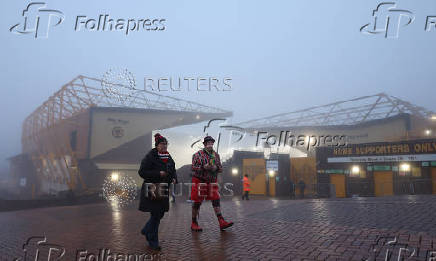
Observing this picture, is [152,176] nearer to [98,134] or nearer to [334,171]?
[334,171]

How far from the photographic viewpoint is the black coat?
4.22 m

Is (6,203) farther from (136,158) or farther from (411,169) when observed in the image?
(411,169)

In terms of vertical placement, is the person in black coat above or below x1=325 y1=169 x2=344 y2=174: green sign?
below

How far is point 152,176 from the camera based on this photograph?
4246 mm

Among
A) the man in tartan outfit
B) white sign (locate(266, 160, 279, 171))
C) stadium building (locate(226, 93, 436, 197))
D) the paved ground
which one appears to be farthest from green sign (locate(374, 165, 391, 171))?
the man in tartan outfit

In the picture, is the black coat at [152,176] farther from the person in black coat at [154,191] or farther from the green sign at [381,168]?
the green sign at [381,168]

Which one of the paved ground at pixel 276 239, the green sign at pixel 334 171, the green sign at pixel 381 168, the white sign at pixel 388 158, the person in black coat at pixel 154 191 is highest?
the white sign at pixel 388 158

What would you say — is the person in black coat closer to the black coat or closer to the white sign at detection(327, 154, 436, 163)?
the black coat

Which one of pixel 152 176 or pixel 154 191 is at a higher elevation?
pixel 152 176

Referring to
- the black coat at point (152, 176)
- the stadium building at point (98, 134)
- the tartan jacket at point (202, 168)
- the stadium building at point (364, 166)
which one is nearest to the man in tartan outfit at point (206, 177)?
the tartan jacket at point (202, 168)

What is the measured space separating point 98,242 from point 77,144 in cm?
3282

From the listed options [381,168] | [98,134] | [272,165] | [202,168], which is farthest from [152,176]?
[98,134]

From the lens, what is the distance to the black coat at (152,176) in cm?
422

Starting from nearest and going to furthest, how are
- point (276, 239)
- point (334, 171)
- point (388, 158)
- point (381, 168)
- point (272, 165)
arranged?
1. point (276, 239)
2. point (388, 158)
3. point (381, 168)
4. point (334, 171)
5. point (272, 165)
